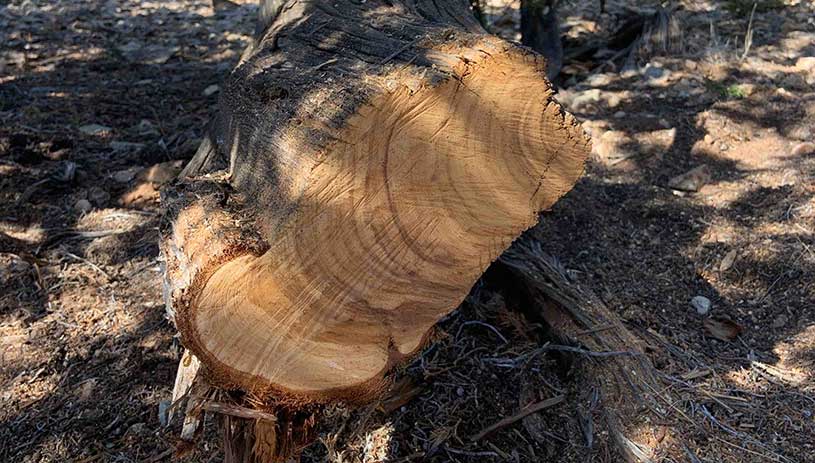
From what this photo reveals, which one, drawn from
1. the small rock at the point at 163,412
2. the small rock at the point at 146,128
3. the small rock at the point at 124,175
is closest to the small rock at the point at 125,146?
the small rock at the point at 146,128

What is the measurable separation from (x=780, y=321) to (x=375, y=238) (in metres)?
1.79

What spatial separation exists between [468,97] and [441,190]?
0.22 metres

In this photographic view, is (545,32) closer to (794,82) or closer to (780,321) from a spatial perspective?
(794,82)

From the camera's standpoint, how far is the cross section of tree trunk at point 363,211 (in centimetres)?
145

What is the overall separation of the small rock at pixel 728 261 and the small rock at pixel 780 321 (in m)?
0.32

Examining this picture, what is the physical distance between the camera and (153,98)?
4.37 m

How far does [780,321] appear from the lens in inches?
98.6

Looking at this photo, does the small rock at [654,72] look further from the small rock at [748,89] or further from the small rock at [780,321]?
the small rock at [780,321]

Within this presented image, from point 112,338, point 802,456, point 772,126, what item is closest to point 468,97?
point 802,456

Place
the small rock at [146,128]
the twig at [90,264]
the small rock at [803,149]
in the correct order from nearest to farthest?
the twig at [90,264] → the small rock at [803,149] → the small rock at [146,128]

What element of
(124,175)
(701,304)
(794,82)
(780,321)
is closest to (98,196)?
(124,175)

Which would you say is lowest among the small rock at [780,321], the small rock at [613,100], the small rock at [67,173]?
the small rock at [613,100]

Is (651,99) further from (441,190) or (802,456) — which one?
(441,190)

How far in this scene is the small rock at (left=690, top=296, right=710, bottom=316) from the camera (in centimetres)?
257
